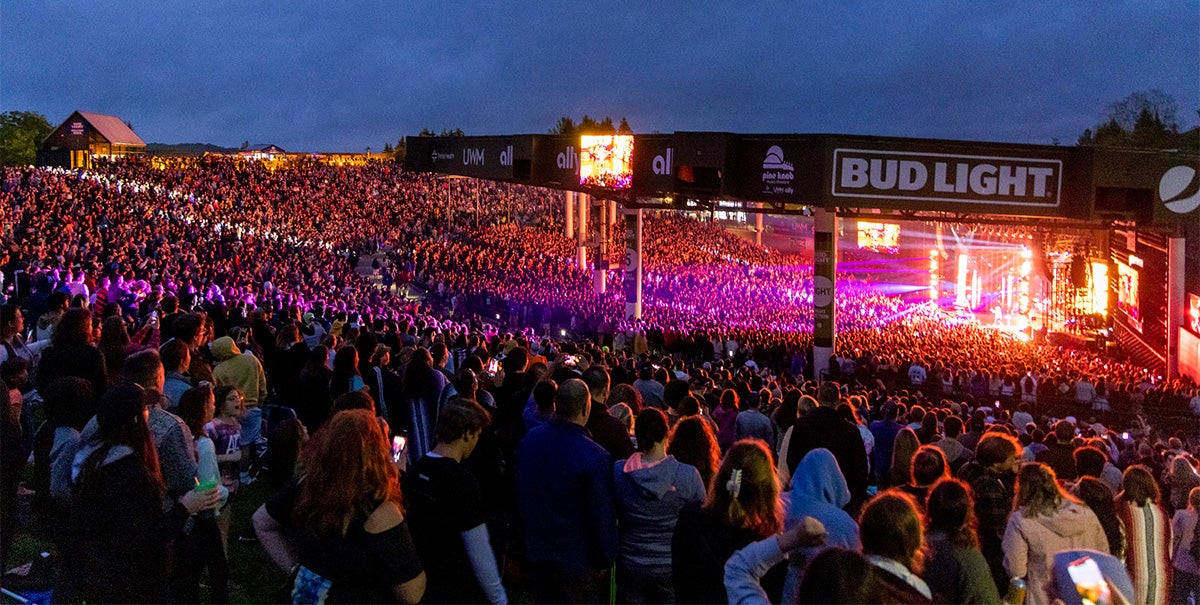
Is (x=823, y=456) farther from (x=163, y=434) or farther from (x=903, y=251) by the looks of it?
(x=903, y=251)

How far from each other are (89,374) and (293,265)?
22150 millimetres

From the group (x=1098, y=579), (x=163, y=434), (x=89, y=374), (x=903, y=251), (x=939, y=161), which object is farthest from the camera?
(x=903, y=251)

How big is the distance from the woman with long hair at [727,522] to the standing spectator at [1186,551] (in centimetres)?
358

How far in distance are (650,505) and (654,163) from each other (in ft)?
55.1

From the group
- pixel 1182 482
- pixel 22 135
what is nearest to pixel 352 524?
pixel 1182 482

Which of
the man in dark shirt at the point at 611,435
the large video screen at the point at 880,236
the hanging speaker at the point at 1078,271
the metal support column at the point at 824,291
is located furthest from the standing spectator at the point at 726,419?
the large video screen at the point at 880,236

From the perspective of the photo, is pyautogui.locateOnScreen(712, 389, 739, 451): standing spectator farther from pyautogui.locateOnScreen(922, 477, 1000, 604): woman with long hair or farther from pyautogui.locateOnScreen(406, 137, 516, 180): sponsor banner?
pyautogui.locateOnScreen(406, 137, 516, 180): sponsor banner

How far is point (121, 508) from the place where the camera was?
436cm

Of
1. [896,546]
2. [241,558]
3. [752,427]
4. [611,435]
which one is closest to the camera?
[896,546]

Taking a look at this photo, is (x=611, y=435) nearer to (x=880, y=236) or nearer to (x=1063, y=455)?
(x=1063, y=455)

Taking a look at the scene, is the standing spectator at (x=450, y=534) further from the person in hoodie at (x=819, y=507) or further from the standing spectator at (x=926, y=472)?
the standing spectator at (x=926, y=472)

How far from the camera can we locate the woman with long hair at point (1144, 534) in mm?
5039

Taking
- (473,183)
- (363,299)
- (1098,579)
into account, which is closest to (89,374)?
(1098,579)

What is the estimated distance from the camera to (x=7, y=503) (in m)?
5.87
